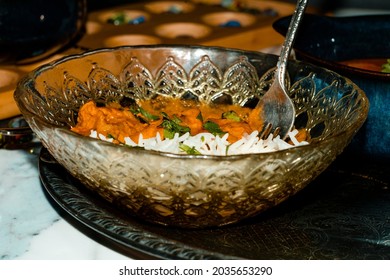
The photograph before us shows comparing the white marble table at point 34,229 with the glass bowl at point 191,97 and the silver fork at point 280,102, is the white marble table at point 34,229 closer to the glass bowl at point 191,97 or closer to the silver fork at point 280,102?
the glass bowl at point 191,97

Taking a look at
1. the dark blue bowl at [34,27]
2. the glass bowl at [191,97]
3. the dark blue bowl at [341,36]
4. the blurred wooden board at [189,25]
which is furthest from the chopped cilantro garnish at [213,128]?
the blurred wooden board at [189,25]

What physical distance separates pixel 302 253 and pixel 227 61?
1.27 ft

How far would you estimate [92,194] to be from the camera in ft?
2.82

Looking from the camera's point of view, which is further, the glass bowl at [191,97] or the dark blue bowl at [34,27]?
the dark blue bowl at [34,27]

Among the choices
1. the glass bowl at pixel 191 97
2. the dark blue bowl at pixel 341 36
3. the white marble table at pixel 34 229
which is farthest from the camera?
the dark blue bowl at pixel 341 36

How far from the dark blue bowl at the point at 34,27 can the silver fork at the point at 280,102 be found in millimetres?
515

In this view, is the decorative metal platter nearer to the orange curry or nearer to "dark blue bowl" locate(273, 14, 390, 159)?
Result: the orange curry

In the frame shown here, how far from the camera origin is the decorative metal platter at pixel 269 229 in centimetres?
76

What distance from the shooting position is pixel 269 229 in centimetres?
84

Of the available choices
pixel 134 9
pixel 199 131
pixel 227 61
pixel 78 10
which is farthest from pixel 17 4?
pixel 134 9

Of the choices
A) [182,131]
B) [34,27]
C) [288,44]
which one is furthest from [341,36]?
[34,27]

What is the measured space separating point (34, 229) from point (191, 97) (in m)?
0.34

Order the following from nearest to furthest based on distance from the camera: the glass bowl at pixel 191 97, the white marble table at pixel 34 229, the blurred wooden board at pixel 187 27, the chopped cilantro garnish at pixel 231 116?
1. the glass bowl at pixel 191 97
2. the white marble table at pixel 34 229
3. the chopped cilantro garnish at pixel 231 116
4. the blurred wooden board at pixel 187 27

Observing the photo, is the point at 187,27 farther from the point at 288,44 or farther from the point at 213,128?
the point at 213,128
